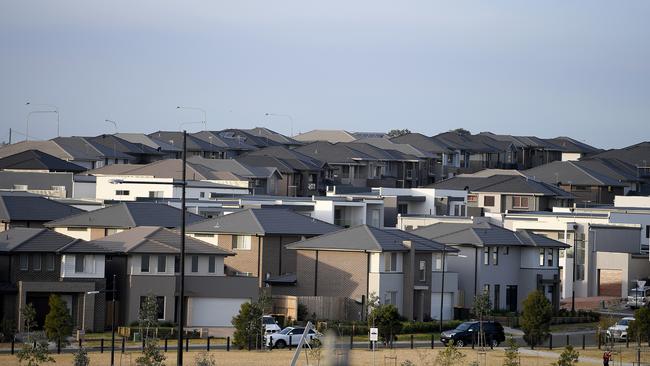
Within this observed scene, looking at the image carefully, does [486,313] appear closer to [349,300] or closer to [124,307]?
[349,300]

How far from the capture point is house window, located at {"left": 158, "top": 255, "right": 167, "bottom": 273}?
192 feet

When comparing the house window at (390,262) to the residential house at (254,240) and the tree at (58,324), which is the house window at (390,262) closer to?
the residential house at (254,240)

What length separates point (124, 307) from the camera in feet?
189

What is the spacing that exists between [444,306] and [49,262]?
56.7 feet

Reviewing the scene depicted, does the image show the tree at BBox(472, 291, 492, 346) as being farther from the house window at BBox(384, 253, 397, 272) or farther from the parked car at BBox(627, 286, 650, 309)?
the parked car at BBox(627, 286, 650, 309)

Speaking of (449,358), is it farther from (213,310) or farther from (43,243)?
(43,243)

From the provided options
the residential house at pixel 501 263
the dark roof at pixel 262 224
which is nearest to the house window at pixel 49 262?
the dark roof at pixel 262 224

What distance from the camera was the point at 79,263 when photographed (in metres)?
57.4

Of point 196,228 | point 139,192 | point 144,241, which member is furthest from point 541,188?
point 144,241

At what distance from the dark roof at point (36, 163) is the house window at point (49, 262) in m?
53.7

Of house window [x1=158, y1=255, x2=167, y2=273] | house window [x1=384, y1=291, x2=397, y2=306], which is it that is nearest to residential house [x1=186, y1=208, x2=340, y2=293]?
house window [x1=384, y1=291, x2=397, y2=306]

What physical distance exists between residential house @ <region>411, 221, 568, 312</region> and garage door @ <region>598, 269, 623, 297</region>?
858 centimetres

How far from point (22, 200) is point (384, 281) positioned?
19.9 m

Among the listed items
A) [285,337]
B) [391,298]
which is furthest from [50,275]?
[391,298]
